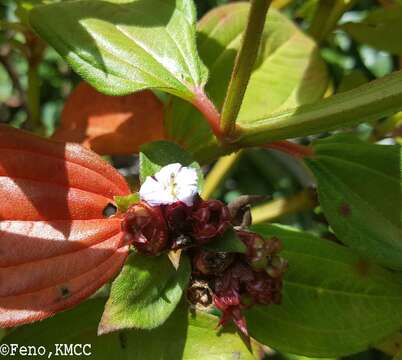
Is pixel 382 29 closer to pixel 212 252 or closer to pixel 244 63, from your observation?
pixel 244 63

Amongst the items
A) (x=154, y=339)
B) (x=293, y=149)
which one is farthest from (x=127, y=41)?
(x=154, y=339)

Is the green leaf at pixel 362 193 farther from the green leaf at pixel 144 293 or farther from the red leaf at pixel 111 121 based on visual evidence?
the red leaf at pixel 111 121

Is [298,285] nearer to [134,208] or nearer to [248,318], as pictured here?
[248,318]

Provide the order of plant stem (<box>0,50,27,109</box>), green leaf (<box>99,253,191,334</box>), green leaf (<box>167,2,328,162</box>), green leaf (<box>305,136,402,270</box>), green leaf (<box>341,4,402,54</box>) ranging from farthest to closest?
plant stem (<box>0,50,27,109</box>), green leaf (<box>341,4,402,54</box>), green leaf (<box>167,2,328,162</box>), green leaf (<box>305,136,402,270</box>), green leaf (<box>99,253,191,334</box>)

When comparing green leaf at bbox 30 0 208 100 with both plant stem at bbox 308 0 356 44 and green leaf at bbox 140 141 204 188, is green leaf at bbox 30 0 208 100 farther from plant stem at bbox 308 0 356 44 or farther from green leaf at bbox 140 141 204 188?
plant stem at bbox 308 0 356 44

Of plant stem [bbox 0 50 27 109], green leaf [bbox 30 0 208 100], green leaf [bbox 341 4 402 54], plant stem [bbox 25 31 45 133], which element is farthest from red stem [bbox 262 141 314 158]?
Result: plant stem [bbox 0 50 27 109]

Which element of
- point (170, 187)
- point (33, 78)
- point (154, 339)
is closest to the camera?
point (170, 187)

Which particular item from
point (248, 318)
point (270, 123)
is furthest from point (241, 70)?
point (248, 318)
